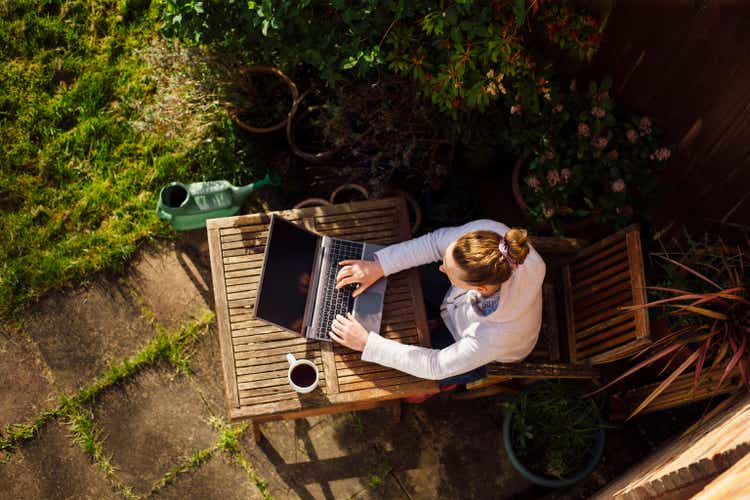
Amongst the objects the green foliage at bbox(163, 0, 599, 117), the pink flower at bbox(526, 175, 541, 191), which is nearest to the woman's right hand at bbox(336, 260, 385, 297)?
the green foliage at bbox(163, 0, 599, 117)

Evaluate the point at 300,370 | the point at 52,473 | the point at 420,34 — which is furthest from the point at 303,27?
the point at 52,473

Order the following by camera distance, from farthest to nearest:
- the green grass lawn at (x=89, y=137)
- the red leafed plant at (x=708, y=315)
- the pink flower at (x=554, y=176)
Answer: the green grass lawn at (x=89, y=137) < the pink flower at (x=554, y=176) < the red leafed plant at (x=708, y=315)

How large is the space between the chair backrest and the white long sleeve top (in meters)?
0.35

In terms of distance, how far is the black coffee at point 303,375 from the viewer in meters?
2.71

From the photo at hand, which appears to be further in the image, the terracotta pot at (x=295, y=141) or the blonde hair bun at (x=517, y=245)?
the terracotta pot at (x=295, y=141)

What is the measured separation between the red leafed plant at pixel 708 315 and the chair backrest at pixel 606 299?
0.31ft

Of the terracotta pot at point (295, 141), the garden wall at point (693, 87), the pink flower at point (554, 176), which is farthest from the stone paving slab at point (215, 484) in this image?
the garden wall at point (693, 87)

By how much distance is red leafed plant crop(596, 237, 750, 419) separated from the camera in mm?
2523

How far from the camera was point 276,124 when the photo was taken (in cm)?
392

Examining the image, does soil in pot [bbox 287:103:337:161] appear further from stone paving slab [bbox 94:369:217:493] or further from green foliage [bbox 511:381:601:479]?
green foliage [bbox 511:381:601:479]

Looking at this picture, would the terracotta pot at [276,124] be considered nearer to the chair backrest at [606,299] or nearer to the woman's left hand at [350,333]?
the woman's left hand at [350,333]

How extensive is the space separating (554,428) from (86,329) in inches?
113

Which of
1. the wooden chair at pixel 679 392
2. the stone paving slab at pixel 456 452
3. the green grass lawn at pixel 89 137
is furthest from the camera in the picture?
the green grass lawn at pixel 89 137

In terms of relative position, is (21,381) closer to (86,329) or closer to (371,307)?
(86,329)
